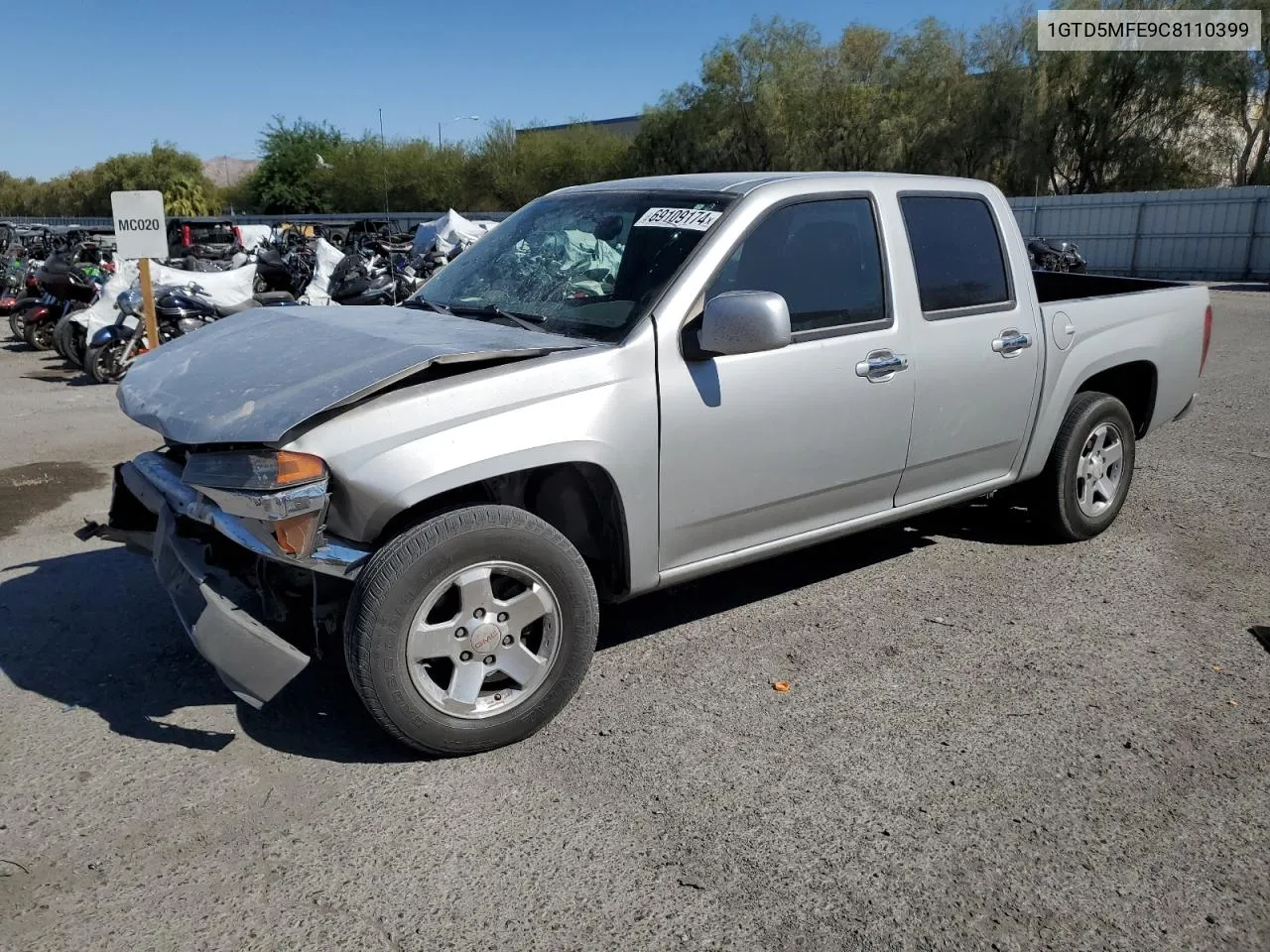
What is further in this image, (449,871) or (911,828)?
(911,828)

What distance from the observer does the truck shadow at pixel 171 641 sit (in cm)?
368

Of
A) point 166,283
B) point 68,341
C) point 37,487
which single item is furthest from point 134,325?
point 37,487

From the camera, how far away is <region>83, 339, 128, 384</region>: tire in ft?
36.7

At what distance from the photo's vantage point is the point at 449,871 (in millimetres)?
2896

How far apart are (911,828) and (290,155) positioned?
6935cm

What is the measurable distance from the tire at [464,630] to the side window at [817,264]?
118cm

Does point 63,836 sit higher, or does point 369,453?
point 369,453

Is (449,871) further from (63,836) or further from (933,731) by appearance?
(933,731)

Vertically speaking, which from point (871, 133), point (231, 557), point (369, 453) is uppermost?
point (871, 133)

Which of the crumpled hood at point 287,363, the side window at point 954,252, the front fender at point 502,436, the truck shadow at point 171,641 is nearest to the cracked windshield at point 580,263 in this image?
the crumpled hood at point 287,363

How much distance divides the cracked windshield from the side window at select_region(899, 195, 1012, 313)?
1.02 m

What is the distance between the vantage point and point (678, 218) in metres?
4.09

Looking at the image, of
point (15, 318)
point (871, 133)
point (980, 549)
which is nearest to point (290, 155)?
point (871, 133)

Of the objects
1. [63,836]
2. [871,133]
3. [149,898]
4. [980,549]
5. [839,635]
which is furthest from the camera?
[871,133]
